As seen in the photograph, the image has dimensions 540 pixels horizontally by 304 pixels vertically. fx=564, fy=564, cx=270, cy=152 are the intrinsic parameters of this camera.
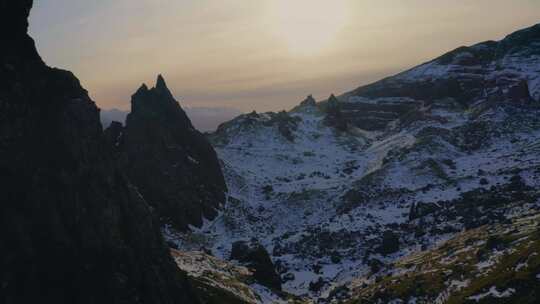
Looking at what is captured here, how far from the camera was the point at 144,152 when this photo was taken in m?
179

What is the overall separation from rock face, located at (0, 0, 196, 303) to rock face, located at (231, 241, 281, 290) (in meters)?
46.5

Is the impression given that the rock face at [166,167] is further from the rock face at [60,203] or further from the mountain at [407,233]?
the rock face at [60,203]

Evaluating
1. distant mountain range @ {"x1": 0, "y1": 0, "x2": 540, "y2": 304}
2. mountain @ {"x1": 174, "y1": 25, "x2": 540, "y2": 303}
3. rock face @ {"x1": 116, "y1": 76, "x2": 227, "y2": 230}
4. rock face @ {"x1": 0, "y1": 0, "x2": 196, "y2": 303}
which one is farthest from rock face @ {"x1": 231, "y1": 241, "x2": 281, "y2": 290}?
rock face @ {"x1": 0, "y1": 0, "x2": 196, "y2": 303}

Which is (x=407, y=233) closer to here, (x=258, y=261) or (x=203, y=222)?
(x=258, y=261)

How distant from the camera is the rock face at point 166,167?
166 metres

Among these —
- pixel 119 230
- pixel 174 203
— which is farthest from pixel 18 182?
pixel 174 203

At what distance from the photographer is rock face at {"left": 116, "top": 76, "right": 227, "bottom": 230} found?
166 m

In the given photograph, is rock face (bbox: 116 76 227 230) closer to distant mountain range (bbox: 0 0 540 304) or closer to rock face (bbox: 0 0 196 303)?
distant mountain range (bbox: 0 0 540 304)

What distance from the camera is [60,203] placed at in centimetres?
7325

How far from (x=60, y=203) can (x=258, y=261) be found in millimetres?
66769

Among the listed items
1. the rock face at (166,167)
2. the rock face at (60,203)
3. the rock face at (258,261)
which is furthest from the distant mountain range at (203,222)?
the rock face at (166,167)

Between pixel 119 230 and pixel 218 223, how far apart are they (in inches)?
3724

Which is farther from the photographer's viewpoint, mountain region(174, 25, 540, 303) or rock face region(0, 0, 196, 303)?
mountain region(174, 25, 540, 303)

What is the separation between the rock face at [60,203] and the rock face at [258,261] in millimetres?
46473
